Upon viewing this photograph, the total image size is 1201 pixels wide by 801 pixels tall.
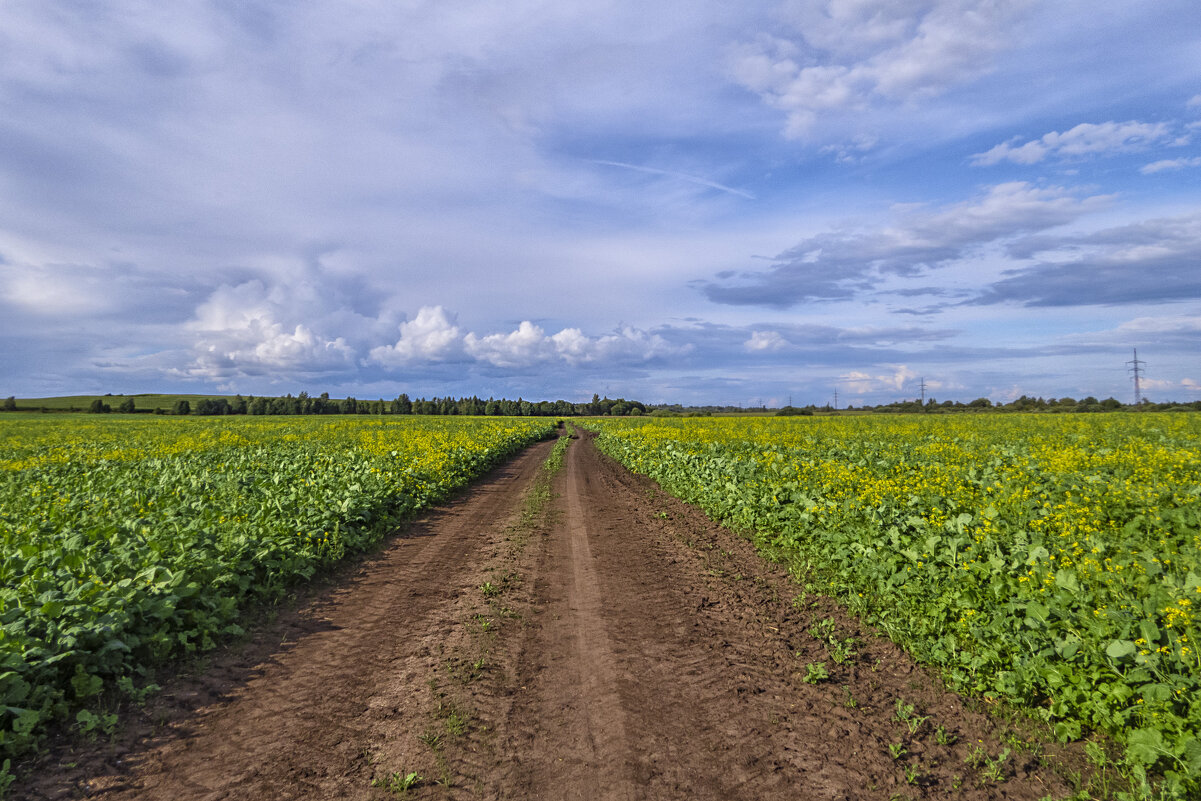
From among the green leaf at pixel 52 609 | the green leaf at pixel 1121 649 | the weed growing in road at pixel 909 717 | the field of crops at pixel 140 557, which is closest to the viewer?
the green leaf at pixel 1121 649

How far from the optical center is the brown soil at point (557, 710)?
4.53 meters

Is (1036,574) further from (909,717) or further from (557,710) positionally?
(557,710)

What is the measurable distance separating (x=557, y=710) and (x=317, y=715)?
236 centimetres

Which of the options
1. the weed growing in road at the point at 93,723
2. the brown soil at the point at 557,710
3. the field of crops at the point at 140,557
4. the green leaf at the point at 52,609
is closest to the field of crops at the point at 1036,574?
the brown soil at the point at 557,710

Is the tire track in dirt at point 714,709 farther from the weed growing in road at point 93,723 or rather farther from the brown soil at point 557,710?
the weed growing in road at point 93,723

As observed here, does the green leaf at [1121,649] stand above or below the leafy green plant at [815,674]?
above

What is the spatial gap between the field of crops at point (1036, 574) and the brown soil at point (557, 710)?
590 millimetres

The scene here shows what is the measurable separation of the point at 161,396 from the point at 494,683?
19678 cm

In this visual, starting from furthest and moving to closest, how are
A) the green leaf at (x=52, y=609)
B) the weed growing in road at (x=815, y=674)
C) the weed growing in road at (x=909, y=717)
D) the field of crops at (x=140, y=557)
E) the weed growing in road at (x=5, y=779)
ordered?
the weed growing in road at (x=815, y=674)
the green leaf at (x=52, y=609)
the field of crops at (x=140, y=557)
the weed growing in road at (x=909, y=717)
the weed growing in road at (x=5, y=779)

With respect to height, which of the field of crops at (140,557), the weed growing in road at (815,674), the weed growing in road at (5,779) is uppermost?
the field of crops at (140,557)

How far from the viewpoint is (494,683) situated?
6125 millimetres

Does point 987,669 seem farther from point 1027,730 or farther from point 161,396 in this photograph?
point 161,396

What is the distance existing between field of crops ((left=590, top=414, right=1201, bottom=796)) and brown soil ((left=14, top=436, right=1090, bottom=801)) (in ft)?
1.94

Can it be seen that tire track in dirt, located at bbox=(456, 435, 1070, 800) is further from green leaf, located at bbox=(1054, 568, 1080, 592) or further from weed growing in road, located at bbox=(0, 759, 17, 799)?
weed growing in road, located at bbox=(0, 759, 17, 799)
